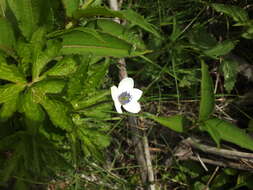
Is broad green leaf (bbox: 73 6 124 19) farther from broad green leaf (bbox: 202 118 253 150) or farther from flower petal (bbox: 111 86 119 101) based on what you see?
broad green leaf (bbox: 202 118 253 150)

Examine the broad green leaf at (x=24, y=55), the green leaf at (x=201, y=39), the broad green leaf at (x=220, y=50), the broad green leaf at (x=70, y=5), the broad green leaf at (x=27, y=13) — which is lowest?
the broad green leaf at (x=24, y=55)

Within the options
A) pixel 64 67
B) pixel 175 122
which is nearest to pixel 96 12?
pixel 64 67

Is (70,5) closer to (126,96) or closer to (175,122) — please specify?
(126,96)

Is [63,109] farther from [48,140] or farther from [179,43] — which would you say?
[179,43]

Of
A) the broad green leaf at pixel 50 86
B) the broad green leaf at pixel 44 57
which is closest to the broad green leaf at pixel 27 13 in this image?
the broad green leaf at pixel 44 57

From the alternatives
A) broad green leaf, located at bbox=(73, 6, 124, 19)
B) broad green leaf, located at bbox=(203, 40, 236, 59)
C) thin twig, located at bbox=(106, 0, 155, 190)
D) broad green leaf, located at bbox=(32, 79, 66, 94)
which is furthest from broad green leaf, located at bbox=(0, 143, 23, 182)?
broad green leaf, located at bbox=(203, 40, 236, 59)

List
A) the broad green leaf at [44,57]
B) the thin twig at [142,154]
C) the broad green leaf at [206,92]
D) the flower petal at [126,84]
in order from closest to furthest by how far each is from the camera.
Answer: the broad green leaf at [44,57], the flower petal at [126,84], the broad green leaf at [206,92], the thin twig at [142,154]

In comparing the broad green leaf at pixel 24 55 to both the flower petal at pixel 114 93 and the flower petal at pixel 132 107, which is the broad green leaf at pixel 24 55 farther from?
the flower petal at pixel 132 107

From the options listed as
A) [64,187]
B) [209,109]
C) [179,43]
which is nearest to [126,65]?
[179,43]
